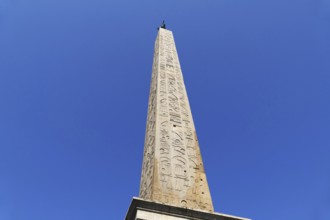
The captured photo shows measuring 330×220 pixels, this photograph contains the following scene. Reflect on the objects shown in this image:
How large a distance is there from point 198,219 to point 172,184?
63cm

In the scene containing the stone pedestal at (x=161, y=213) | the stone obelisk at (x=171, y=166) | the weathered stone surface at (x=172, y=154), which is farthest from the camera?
the weathered stone surface at (x=172, y=154)

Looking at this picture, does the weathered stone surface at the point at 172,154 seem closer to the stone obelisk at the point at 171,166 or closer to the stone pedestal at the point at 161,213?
the stone obelisk at the point at 171,166

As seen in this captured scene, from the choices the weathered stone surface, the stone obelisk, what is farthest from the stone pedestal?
the weathered stone surface

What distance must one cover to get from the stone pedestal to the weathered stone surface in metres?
0.18

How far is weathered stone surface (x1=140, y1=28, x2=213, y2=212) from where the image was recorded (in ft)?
15.9

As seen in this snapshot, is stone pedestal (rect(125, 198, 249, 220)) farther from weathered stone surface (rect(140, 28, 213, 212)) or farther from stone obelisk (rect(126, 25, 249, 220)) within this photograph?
weathered stone surface (rect(140, 28, 213, 212))

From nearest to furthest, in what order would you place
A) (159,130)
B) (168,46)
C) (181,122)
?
(159,130)
(181,122)
(168,46)

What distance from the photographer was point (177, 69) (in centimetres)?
808

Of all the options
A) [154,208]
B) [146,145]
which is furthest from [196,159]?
[154,208]

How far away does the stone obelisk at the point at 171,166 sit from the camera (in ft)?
14.5

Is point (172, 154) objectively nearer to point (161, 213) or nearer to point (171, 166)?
point (171, 166)

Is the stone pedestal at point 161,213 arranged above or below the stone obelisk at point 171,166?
below

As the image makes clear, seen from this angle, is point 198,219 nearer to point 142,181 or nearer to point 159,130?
point 142,181

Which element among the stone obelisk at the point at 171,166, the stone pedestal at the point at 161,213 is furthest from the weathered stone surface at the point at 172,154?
the stone pedestal at the point at 161,213
